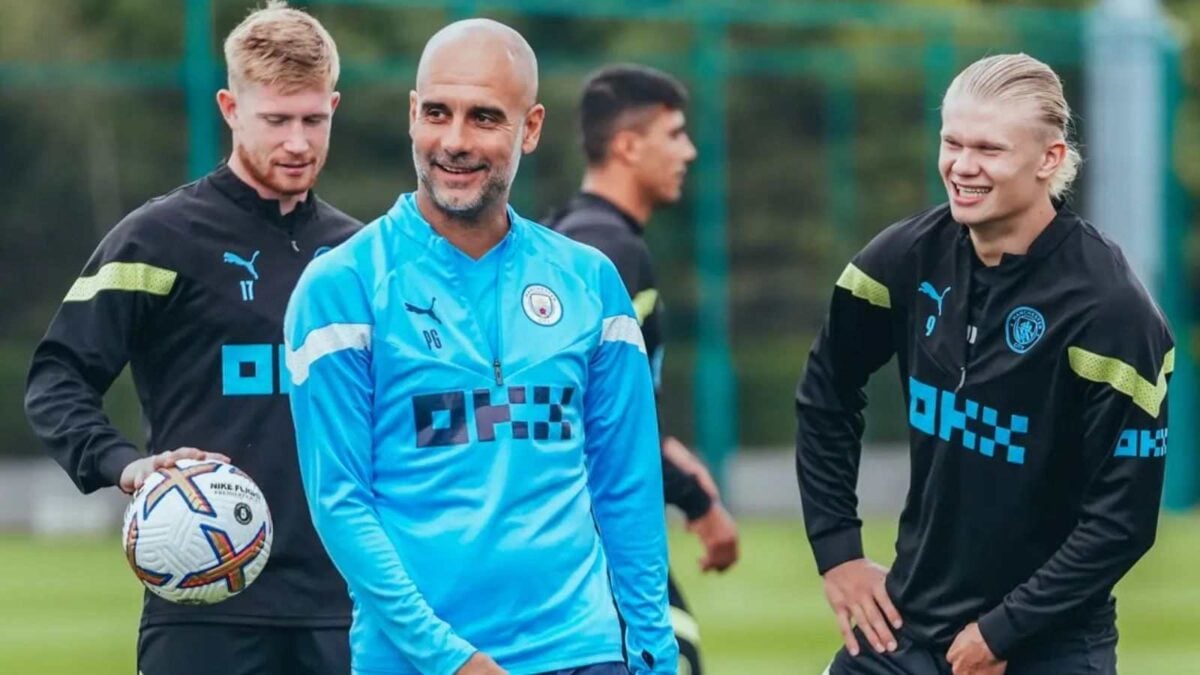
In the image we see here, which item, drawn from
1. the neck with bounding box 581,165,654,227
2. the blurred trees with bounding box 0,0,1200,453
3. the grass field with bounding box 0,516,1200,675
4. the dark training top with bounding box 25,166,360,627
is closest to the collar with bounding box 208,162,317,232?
the dark training top with bounding box 25,166,360,627

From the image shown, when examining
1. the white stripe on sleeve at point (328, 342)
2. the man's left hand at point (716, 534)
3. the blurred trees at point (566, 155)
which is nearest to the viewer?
the white stripe on sleeve at point (328, 342)

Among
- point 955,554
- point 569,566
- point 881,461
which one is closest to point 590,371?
point 569,566

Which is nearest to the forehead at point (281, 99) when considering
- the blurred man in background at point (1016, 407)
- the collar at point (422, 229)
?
the collar at point (422, 229)

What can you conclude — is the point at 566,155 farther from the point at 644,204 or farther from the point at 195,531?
the point at 195,531

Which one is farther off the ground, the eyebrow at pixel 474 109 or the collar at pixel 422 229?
the eyebrow at pixel 474 109

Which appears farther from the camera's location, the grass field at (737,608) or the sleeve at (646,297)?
the grass field at (737,608)

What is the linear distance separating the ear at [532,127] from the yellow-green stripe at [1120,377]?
3.88 ft

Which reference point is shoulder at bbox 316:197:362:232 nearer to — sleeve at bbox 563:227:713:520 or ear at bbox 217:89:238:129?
ear at bbox 217:89:238:129

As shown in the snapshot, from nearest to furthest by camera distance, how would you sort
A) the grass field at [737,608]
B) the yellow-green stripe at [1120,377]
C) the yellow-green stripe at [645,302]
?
the yellow-green stripe at [1120,377] < the yellow-green stripe at [645,302] < the grass field at [737,608]

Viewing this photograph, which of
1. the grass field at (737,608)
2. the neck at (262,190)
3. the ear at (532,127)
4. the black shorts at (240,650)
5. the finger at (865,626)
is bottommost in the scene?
the grass field at (737,608)

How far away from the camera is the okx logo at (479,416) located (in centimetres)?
427

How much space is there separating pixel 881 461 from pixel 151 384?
17596 millimetres

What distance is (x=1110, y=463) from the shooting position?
4.77 m

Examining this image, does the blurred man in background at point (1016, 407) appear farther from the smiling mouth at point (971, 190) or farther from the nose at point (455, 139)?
the nose at point (455, 139)
